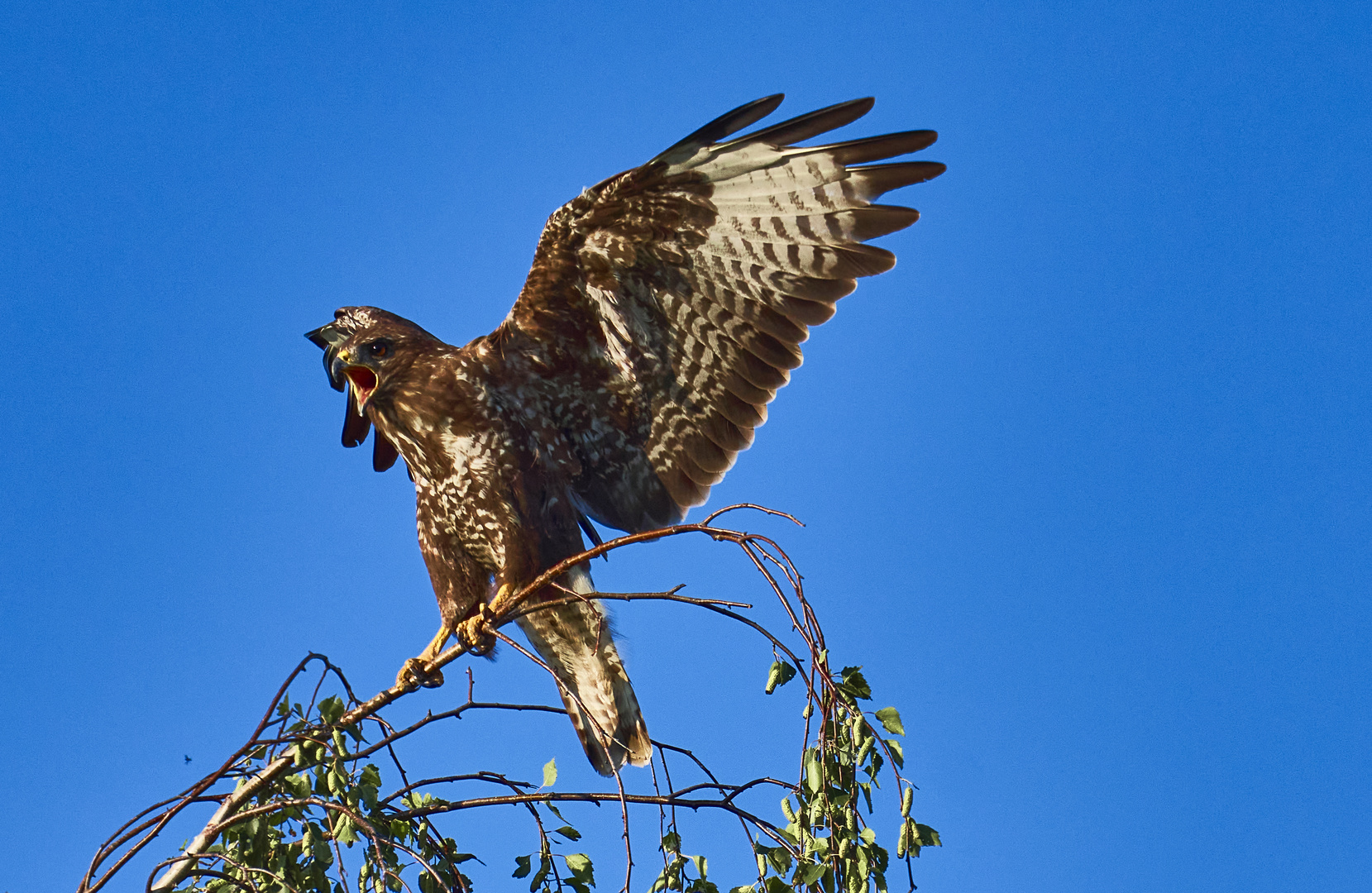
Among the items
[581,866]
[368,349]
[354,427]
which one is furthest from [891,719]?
[354,427]

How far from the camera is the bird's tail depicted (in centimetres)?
436

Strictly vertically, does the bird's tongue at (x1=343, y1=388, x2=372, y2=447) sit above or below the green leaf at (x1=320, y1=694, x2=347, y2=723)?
above

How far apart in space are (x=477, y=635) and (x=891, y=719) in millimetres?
1903

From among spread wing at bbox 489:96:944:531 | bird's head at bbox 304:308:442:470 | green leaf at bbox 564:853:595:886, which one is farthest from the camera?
bird's head at bbox 304:308:442:470

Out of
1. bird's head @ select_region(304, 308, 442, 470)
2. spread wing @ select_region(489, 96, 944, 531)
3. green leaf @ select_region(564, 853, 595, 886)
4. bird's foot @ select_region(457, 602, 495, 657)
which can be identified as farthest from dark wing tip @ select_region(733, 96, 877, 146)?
green leaf @ select_region(564, 853, 595, 886)

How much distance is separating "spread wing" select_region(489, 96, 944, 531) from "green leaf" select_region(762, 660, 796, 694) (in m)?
1.91

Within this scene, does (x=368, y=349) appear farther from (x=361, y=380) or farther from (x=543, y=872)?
(x=543, y=872)

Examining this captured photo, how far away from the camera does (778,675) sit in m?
2.68

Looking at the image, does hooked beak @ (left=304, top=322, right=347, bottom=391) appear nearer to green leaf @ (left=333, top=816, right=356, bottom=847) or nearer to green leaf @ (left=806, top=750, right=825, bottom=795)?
green leaf @ (left=333, top=816, right=356, bottom=847)

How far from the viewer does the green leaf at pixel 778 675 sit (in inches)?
105

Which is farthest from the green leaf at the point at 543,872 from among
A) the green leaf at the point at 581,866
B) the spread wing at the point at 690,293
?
the spread wing at the point at 690,293

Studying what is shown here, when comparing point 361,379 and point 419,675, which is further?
point 361,379

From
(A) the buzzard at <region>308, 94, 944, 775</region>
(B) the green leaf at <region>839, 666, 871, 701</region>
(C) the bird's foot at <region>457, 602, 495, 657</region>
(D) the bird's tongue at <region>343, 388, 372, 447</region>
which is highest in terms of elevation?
(D) the bird's tongue at <region>343, 388, 372, 447</region>

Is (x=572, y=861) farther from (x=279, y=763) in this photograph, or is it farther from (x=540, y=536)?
(x=540, y=536)
